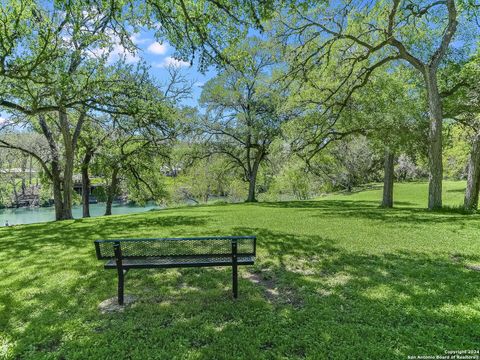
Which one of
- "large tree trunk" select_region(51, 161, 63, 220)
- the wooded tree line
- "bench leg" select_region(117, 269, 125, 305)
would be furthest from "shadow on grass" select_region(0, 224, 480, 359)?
"large tree trunk" select_region(51, 161, 63, 220)

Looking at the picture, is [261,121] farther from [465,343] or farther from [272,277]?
[465,343]

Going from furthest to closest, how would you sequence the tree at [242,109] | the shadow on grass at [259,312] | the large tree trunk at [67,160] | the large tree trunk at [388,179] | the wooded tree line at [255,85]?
Answer: 1. the tree at [242,109]
2. the large tree trunk at [67,160]
3. the large tree trunk at [388,179]
4. the wooded tree line at [255,85]
5. the shadow on grass at [259,312]

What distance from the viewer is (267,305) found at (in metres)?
3.71

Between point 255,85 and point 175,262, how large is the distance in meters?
17.7

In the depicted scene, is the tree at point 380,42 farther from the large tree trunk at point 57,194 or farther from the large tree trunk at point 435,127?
the large tree trunk at point 57,194

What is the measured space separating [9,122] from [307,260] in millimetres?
14478

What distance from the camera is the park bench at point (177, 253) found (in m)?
3.86

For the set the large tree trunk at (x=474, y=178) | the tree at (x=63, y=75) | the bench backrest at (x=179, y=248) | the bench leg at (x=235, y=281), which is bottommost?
the bench leg at (x=235, y=281)

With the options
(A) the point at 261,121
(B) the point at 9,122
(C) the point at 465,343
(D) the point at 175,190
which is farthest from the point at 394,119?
(D) the point at 175,190

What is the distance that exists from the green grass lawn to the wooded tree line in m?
4.53

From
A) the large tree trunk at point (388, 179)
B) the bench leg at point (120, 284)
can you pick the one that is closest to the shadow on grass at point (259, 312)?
the bench leg at point (120, 284)

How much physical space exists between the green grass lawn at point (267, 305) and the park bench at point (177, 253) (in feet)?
1.52

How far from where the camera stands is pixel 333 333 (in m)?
2.98

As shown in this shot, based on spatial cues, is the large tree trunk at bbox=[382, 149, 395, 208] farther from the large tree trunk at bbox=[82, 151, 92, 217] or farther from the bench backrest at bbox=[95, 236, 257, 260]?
the large tree trunk at bbox=[82, 151, 92, 217]
